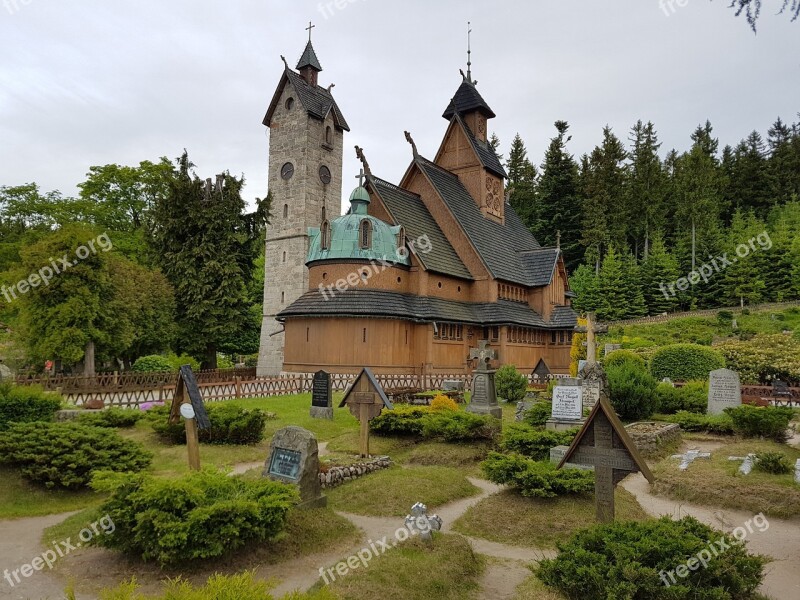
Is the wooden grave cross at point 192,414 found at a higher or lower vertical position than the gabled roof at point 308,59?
lower

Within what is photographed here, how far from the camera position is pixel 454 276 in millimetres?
32969

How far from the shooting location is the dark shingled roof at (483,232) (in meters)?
34.9

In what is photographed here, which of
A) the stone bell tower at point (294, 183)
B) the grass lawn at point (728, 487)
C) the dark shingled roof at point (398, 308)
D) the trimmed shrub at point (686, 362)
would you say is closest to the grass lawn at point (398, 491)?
the grass lawn at point (728, 487)

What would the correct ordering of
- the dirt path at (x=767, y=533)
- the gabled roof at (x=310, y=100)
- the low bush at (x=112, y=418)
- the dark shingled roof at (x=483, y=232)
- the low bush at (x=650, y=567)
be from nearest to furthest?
the low bush at (x=650, y=567) < the dirt path at (x=767, y=533) < the low bush at (x=112, y=418) < the dark shingled roof at (x=483, y=232) < the gabled roof at (x=310, y=100)

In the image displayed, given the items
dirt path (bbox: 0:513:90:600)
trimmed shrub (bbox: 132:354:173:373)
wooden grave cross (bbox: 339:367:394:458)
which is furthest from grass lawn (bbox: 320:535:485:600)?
trimmed shrub (bbox: 132:354:173:373)

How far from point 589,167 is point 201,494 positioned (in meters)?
70.7

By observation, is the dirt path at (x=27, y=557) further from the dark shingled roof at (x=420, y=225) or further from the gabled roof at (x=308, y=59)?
the gabled roof at (x=308, y=59)

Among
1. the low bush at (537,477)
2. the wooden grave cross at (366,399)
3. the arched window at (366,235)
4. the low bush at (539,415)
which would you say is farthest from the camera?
the arched window at (366,235)

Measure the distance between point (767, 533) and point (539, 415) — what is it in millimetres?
8057

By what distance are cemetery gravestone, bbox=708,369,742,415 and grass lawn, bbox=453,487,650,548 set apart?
12180mm

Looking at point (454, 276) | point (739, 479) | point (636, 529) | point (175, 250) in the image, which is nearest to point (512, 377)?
point (454, 276)

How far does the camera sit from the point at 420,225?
33.9m

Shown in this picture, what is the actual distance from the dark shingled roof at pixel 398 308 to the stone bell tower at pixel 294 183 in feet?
30.9

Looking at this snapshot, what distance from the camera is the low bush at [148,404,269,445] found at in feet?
46.4
